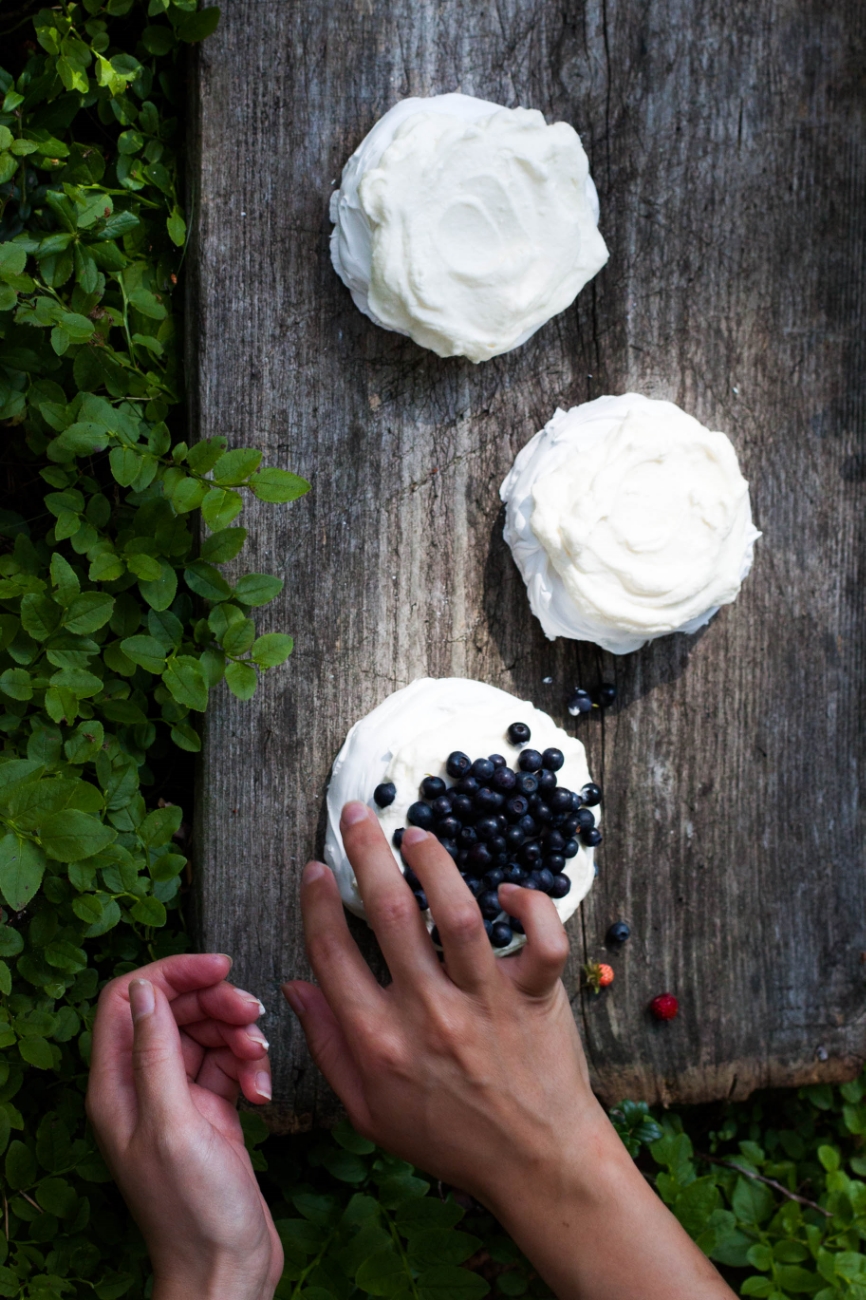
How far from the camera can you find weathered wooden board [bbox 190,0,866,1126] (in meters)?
1.74

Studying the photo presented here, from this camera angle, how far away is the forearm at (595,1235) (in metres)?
1.36

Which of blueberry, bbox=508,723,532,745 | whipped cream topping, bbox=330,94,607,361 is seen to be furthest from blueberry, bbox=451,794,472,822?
whipped cream topping, bbox=330,94,607,361

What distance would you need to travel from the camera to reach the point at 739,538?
1.80 m

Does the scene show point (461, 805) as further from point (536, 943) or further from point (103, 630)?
point (103, 630)

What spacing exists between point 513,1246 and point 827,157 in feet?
7.29

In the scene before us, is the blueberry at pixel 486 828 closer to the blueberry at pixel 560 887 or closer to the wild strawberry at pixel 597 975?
the blueberry at pixel 560 887

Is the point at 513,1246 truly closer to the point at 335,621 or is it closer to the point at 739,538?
the point at 335,621

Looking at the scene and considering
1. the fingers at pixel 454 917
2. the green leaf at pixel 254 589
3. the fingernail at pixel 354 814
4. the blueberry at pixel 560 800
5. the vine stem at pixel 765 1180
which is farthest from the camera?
the vine stem at pixel 765 1180

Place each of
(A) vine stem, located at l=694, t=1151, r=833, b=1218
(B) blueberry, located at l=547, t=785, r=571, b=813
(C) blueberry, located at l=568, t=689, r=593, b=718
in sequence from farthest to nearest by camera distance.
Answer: (A) vine stem, located at l=694, t=1151, r=833, b=1218 < (C) blueberry, located at l=568, t=689, r=593, b=718 < (B) blueberry, located at l=547, t=785, r=571, b=813

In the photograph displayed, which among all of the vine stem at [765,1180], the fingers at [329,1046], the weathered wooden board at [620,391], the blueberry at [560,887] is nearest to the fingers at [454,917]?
the fingers at [329,1046]

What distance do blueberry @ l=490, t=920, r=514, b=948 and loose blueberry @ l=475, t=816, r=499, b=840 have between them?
0.15 metres

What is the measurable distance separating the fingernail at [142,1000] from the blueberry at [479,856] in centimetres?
55

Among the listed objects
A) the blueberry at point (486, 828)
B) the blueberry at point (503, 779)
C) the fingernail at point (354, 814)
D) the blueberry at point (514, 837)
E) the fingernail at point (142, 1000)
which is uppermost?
the fingernail at point (354, 814)

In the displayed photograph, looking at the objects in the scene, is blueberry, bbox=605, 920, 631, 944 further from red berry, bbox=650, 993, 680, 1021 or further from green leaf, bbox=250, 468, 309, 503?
green leaf, bbox=250, 468, 309, 503
